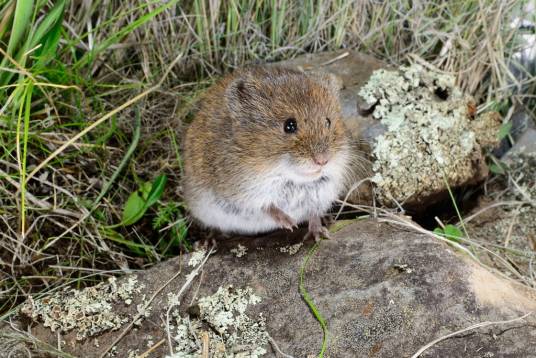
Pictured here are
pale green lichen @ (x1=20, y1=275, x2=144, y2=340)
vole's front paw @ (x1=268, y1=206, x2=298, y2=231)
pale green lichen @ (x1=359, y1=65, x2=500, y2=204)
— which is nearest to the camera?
pale green lichen @ (x1=20, y1=275, x2=144, y2=340)

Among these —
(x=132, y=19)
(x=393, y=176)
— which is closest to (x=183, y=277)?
(x=393, y=176)

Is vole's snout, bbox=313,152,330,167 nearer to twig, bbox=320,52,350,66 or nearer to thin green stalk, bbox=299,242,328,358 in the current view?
thin green stalk, bbox=299,242,328,358

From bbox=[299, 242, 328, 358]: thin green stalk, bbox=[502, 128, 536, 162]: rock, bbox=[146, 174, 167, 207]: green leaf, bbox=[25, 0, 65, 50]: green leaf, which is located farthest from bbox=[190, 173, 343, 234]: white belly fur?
bbox=[502, 128, 536, 162]: rock

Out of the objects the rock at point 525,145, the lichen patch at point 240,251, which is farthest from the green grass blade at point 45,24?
the rock at point 525,145


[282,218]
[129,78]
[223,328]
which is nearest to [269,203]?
[282,218]

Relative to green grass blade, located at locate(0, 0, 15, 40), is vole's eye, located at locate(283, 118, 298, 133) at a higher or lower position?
lower

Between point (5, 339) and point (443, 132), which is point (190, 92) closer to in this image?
point (443, 132)
